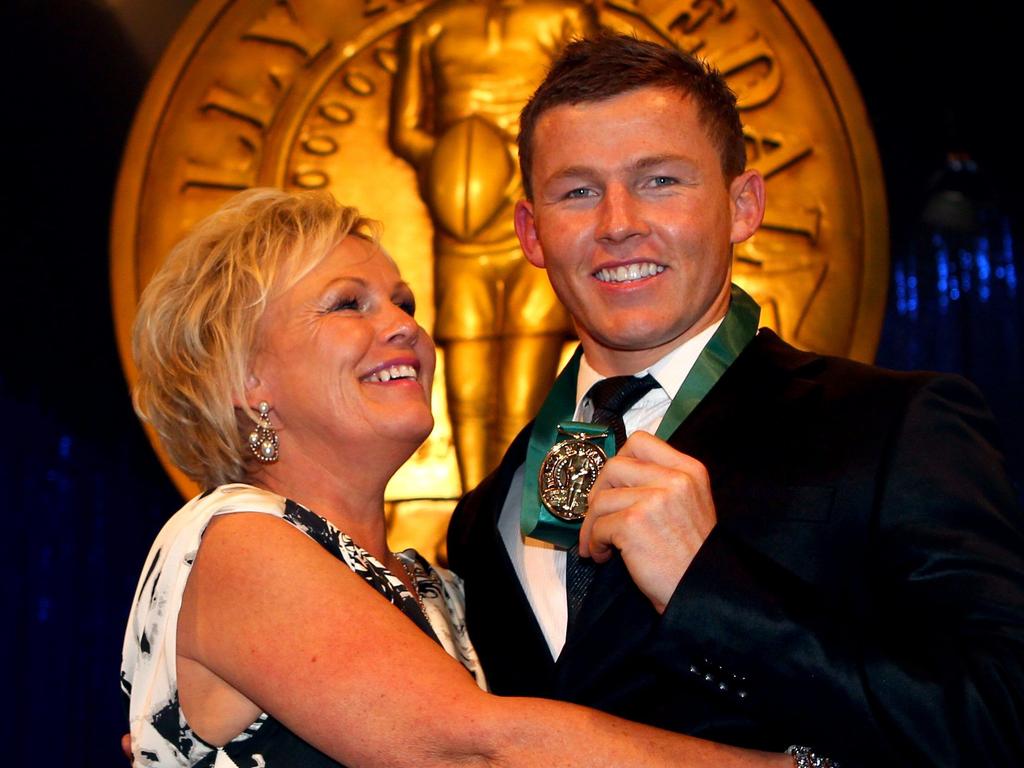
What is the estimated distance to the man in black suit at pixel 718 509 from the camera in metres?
1.27

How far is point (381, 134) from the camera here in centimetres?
293

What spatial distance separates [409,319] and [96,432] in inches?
52.6

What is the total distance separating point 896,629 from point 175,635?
802 mm

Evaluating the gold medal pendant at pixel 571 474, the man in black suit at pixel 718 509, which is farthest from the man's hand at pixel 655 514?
the gold medal pendant at pixel 571 474

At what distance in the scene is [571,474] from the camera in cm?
159

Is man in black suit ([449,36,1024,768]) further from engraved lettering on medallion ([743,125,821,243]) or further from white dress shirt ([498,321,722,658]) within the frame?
engraved lettering on medallion ([743,125,821,243])

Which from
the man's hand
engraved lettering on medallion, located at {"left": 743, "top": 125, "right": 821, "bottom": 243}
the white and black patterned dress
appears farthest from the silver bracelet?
engraved lettering on medallion, located at {"left": 743, "top": 125, "right": 821, "bottom": 243}

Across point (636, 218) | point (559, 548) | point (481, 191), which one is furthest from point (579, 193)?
point (481, 191)

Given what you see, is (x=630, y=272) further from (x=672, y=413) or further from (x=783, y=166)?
(x=783, y=166)

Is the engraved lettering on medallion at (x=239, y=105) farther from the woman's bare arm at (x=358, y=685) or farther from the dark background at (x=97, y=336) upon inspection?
the woman's bare arm at (x=358, y=685)

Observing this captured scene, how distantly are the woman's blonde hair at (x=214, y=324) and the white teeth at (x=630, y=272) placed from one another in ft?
1.24

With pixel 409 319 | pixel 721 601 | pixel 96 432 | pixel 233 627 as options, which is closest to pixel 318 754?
pixel 233 627

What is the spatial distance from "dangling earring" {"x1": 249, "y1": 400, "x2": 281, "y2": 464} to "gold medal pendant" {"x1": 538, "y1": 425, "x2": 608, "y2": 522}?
0.38 metres

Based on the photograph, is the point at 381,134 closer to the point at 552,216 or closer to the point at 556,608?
the point at 552,216
